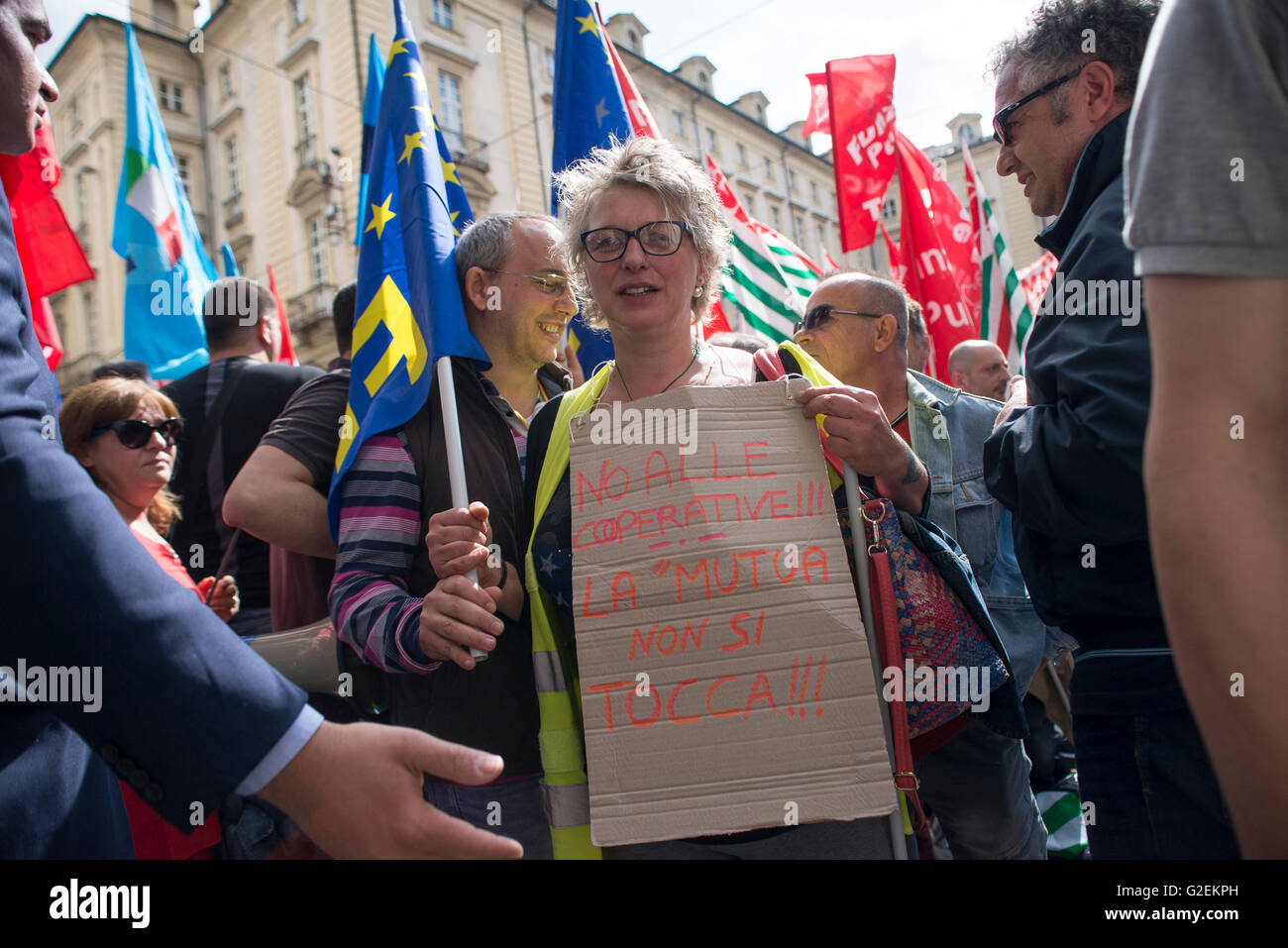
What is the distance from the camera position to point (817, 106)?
6348 millimetres

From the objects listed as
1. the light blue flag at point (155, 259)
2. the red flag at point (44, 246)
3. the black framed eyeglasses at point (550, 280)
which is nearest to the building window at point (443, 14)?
the light blue flag at point (155, 259)

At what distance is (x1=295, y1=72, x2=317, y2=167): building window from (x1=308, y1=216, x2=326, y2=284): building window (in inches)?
59.8

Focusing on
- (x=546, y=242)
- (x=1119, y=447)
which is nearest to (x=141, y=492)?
(x=546, y=242)

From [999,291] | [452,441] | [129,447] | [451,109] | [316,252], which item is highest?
[451,109]

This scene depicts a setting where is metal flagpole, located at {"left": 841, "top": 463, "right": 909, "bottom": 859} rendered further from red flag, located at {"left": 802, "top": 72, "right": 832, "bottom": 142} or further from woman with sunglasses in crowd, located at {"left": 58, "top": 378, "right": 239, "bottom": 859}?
red flag, located at {"left": 802, "top": 72, "right": 832, "bottom": 142}

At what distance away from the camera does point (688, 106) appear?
104 feet

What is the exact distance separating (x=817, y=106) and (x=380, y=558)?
5676mm

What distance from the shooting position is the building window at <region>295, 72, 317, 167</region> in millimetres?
21828

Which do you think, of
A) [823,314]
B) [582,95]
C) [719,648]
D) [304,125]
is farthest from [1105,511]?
[304,125]

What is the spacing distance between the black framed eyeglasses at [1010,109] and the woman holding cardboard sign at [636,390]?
680 millimetres

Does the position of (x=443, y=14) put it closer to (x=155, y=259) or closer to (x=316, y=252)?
(x=316, y=252)

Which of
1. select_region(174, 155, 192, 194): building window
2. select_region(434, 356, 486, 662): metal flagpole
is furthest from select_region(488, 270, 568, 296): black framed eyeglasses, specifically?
select_region(174, 155, 192, 194): building window

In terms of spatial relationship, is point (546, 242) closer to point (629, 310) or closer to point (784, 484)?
point (629, 310)
